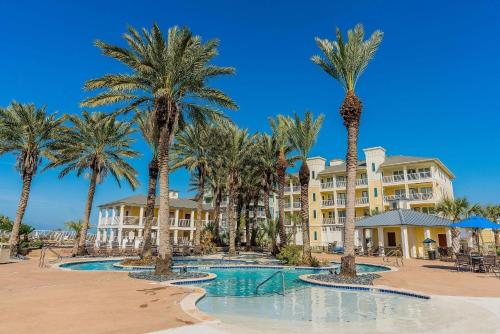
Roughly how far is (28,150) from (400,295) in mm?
27463

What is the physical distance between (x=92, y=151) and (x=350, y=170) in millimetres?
22128

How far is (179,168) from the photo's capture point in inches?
1347

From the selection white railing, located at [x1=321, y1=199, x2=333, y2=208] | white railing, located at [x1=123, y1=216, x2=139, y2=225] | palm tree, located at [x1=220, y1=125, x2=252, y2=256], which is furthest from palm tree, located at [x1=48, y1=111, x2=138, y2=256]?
white railing, located at [x1=321, y1=199, x2=333, y2=208]

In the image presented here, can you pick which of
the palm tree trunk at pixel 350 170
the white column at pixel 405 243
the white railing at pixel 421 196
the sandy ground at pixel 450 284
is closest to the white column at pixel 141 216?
the white column at pixel 405 243

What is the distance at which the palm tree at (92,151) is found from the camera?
27219 millimetres

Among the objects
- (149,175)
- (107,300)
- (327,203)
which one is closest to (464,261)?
(107,300)

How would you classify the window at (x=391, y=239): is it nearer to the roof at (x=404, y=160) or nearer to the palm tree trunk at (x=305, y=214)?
the palm tree trunk at (x=305, y=214)

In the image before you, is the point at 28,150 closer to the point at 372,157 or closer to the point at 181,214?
the point at 181,214

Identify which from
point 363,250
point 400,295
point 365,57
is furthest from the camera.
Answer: point 363,250

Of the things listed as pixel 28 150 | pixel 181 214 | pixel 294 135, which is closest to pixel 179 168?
pixel 28 150

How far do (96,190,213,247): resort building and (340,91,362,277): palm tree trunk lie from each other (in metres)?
27.5

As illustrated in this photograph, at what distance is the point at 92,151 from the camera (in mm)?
28172

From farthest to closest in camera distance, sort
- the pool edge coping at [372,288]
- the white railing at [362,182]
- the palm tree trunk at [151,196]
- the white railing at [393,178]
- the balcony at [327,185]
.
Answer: the balcony at [327,185], the white railing at [362,182], the white railing at [393,178], the palm tree trunk at [151,196], the pool edge coping at [372,288]

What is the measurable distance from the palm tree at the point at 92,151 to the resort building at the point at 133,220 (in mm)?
11779
